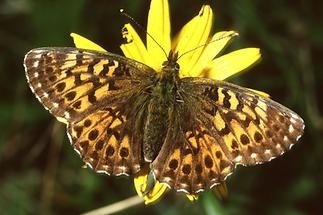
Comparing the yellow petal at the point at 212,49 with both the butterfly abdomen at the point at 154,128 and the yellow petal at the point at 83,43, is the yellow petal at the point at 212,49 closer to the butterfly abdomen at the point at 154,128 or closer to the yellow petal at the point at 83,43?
the butterfly abdomen at the point at 154,128

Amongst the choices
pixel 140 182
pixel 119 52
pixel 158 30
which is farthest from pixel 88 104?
pixel 119 52

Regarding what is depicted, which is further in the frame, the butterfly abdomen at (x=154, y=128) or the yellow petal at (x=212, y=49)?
the yellow petal at (x=212, y=49)

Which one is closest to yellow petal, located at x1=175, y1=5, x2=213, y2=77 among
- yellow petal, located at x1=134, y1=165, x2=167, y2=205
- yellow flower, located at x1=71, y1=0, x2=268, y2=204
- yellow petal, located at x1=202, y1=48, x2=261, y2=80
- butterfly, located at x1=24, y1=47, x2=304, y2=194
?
yellow flower, located at x1=71, y1=0, x2=268, y2=204

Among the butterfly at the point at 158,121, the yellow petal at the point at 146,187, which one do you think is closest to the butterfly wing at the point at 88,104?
the butterfly at the point at 158,121

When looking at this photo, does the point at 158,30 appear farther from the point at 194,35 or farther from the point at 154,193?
the point at 154,193
